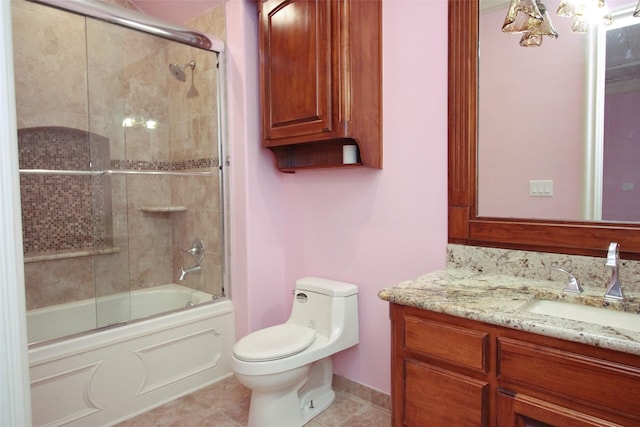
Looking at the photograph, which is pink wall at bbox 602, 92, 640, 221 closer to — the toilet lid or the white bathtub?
the toilet lid

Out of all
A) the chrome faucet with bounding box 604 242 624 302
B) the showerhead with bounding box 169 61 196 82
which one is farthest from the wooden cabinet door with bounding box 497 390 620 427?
the showerhead with bounding box 169 61 196 82

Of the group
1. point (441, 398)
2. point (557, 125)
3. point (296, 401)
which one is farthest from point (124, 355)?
point (557, 125)

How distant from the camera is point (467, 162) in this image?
1711 millimetres

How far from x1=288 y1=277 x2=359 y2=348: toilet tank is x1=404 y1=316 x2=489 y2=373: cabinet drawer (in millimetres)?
751

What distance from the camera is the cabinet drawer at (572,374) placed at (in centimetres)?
95

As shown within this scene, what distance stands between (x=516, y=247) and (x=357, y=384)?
4.05 ft

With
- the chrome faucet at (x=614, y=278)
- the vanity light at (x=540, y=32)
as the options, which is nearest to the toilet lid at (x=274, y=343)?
the chrome faucet at (x=614, y=278)

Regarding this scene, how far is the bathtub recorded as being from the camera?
186 centimetres

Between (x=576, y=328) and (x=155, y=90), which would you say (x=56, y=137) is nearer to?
(x=155, y=90)

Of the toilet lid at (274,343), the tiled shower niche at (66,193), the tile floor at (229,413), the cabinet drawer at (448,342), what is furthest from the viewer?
the tiled shower niche at (66,193)

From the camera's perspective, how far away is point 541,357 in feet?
3.52

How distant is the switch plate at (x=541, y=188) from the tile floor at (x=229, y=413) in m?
1.36

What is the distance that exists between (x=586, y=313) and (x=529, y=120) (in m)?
0.79

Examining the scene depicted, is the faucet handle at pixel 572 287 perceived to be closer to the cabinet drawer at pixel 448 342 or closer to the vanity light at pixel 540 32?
the cabinet drawer at pixel 448 342
